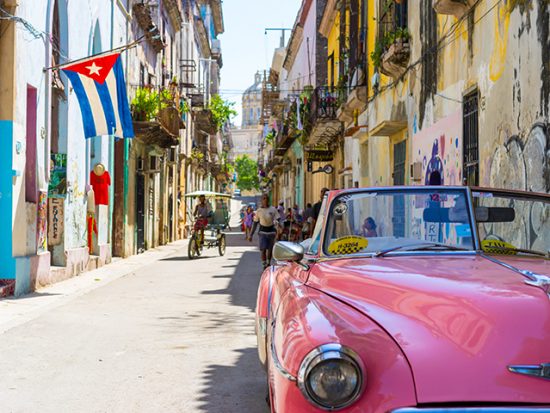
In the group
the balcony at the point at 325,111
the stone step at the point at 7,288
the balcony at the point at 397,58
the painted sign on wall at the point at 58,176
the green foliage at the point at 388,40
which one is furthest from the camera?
the balcony at the point at 325,111

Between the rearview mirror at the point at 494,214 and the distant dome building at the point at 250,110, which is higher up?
the distant dome building at the point at 250,110

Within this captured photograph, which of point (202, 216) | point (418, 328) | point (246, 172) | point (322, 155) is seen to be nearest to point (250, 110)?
point (246, 172)

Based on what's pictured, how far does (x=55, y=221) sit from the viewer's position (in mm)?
13953

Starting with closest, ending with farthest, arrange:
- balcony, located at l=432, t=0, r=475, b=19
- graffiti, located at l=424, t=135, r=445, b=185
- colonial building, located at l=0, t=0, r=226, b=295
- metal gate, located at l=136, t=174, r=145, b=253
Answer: balcony, located at l=432, t=0, r=475, b=19 < colonial building, located at l=0, t=0, r=226, b=295 < graffiti, located at l=424, t=135, r=445, b=185 < metal gate, located at l=136, t=174, r=145, b=253

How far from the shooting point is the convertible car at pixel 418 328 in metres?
2.61

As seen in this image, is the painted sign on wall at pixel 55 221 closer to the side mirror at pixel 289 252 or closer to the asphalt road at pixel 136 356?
the asphalt road at pixel 136 356

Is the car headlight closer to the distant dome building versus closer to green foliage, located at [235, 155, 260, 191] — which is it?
green foliage, located at [235, 155, 260, 191]

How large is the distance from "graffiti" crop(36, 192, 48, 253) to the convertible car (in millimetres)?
9296

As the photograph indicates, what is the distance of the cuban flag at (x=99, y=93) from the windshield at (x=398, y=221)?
9.20m

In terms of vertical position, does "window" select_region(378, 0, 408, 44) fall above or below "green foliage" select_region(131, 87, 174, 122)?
above

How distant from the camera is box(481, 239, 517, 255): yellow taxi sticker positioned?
4.12m

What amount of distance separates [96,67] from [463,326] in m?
11.0

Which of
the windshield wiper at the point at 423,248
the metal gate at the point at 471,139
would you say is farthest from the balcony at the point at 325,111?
the windshield wiper at the point at 423,248

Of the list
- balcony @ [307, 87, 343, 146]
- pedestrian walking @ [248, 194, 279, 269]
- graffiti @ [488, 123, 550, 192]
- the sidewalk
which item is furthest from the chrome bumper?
balcony @ [307, 87, 343, 146]
